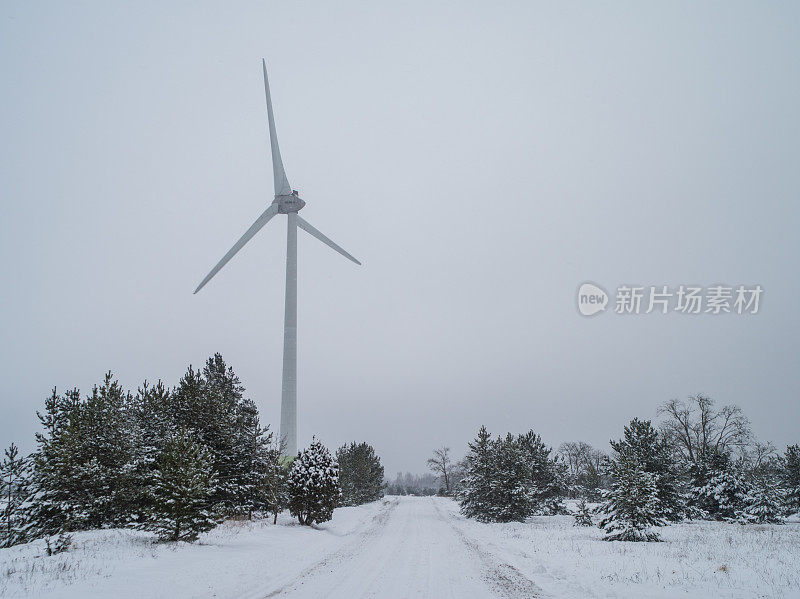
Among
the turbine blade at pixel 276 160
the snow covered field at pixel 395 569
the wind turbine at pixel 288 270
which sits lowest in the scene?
the snow covered field at pixel 395 569

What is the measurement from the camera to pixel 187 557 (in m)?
14.3

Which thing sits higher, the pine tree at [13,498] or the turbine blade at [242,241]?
the turbine blade at [242,241]

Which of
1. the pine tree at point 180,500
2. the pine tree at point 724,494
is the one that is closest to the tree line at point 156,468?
the pine tree at point 180,500

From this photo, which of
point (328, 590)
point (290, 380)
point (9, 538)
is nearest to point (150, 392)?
point (9, 538)

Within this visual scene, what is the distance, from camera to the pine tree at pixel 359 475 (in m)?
56.2

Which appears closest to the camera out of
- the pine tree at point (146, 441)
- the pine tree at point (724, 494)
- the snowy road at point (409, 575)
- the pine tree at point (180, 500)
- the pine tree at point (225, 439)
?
the snowy road at point (409, 575)

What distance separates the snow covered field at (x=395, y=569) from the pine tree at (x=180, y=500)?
753mm

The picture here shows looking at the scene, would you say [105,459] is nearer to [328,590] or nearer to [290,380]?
[328,590]

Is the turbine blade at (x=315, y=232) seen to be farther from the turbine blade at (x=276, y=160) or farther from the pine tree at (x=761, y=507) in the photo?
the pine tree at (x=761, y=507)

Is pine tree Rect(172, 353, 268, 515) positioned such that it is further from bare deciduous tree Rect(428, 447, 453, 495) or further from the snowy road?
bare deciduous tree Rect(428, 447, 453, 495)

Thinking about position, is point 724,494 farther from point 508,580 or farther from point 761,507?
point 508,580

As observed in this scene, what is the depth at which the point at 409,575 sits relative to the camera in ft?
39.9

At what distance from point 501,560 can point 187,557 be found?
10.7m

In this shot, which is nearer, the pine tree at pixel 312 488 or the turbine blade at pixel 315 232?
the pine tree at pixel 312 488
